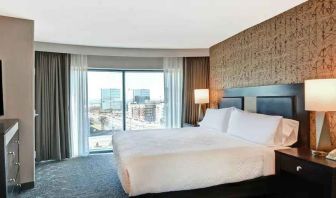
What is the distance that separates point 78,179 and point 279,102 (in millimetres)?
3224

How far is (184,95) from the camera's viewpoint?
236 inches

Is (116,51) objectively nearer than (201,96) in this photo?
No

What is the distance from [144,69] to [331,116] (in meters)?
4.08

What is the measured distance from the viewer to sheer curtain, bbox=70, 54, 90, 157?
530 centimetres

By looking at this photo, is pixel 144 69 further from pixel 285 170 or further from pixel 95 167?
pixel 285 170

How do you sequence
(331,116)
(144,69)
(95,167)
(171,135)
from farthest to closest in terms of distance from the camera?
1. (144,69)
2. (95,167)
3. (171,135)
4. (331,116)

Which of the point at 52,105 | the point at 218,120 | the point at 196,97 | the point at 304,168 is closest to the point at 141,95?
the point at 196,97

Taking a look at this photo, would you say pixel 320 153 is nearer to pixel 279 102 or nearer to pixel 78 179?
pixel 279 102

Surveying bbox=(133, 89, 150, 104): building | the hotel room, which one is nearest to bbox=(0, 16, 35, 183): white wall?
the hotel room

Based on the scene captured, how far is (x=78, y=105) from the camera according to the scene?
17.5 feet

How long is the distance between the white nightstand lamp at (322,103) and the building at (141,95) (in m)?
4.06

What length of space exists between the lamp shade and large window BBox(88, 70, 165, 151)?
13.1 ft

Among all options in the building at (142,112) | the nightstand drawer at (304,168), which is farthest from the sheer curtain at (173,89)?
the nightstand drawer at (304,168)

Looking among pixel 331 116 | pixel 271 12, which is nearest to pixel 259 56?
pixel 271 12
